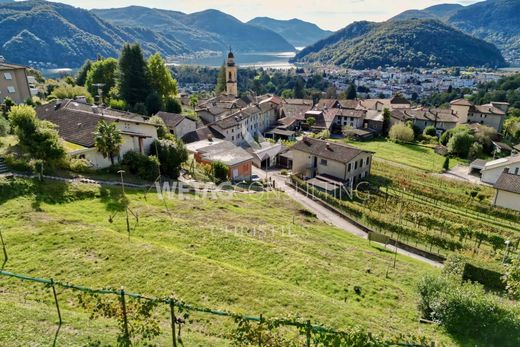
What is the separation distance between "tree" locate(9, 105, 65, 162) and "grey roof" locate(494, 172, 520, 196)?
133 ft

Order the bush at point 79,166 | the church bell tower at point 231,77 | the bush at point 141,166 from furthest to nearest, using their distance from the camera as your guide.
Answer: the church bell tower at point 231,77
the bush at point 141,166
the bush at point 79,166

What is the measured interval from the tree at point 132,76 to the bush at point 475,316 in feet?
162

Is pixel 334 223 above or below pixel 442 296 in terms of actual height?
below

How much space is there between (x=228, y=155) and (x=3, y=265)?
92.2 feet

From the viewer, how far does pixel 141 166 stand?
27109mm

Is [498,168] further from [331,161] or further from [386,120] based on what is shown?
[386,120]

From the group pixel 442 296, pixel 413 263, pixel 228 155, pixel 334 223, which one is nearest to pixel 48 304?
pixel 442 296

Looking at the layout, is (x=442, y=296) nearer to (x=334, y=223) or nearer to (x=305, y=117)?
(x=334, y=223)

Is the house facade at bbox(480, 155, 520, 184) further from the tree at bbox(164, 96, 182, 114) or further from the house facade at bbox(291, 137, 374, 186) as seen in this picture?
the tree at bbox(164, 96, 182, 114)

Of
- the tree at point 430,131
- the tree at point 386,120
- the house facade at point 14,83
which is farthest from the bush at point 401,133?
the house facade at point 14,83

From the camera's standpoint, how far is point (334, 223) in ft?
92.7

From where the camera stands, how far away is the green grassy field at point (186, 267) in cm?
1009

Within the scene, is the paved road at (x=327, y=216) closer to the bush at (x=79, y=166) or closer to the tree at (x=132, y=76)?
the bush at (x=79, y=166)

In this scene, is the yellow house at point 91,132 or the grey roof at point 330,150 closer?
the yellow house at point 91,132
